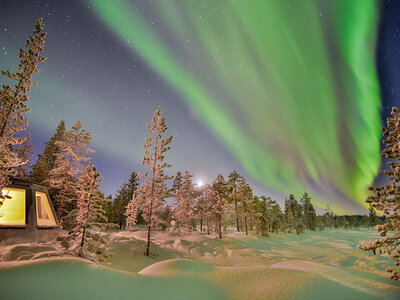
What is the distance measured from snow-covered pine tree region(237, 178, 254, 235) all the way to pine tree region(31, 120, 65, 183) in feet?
118

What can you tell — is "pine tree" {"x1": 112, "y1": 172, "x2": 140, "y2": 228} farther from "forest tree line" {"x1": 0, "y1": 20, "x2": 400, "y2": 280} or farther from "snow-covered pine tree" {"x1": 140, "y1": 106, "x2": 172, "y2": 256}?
"snow-covered pine tree" {"x1": 140, "y1": 106, "x2": 172, "y2": 256}

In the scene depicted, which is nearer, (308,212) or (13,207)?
(13,207)

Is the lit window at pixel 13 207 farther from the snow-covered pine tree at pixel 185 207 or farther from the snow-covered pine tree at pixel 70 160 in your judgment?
the snow-covered pine tree at pixel 185 207

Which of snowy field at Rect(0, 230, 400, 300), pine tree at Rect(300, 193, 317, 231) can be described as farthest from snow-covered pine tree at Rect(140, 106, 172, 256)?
pine tree at Rect(300, 193, 317, 231)

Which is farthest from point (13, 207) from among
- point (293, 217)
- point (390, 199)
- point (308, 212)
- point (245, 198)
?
point (308, 212)

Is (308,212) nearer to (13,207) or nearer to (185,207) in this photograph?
(185,207)

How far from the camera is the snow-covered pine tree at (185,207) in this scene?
33234 mm

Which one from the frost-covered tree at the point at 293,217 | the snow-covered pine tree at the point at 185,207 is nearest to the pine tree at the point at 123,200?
the snow-covered pine tree at the point at 185,207

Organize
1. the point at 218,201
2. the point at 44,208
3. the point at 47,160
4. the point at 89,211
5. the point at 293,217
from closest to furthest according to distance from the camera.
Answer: the point at 89,211, the point at 44,208, the point at 218,201, the point at 47,160, the point at 293,217

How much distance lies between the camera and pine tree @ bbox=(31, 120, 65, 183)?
93.2 ft

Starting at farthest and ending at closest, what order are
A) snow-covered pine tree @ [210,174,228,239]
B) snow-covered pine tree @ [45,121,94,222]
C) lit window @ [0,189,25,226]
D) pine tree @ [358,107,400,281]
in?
snow-covered pine tree @ [210,174,228,239] → snow-covered pine tree @ [45,121,94,222] → lit window @ [0,189,25,226] → pine tree @ [358,107,400,281]

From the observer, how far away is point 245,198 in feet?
128

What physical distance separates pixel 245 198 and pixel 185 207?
14.2m

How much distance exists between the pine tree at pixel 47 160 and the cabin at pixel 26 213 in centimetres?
1927
